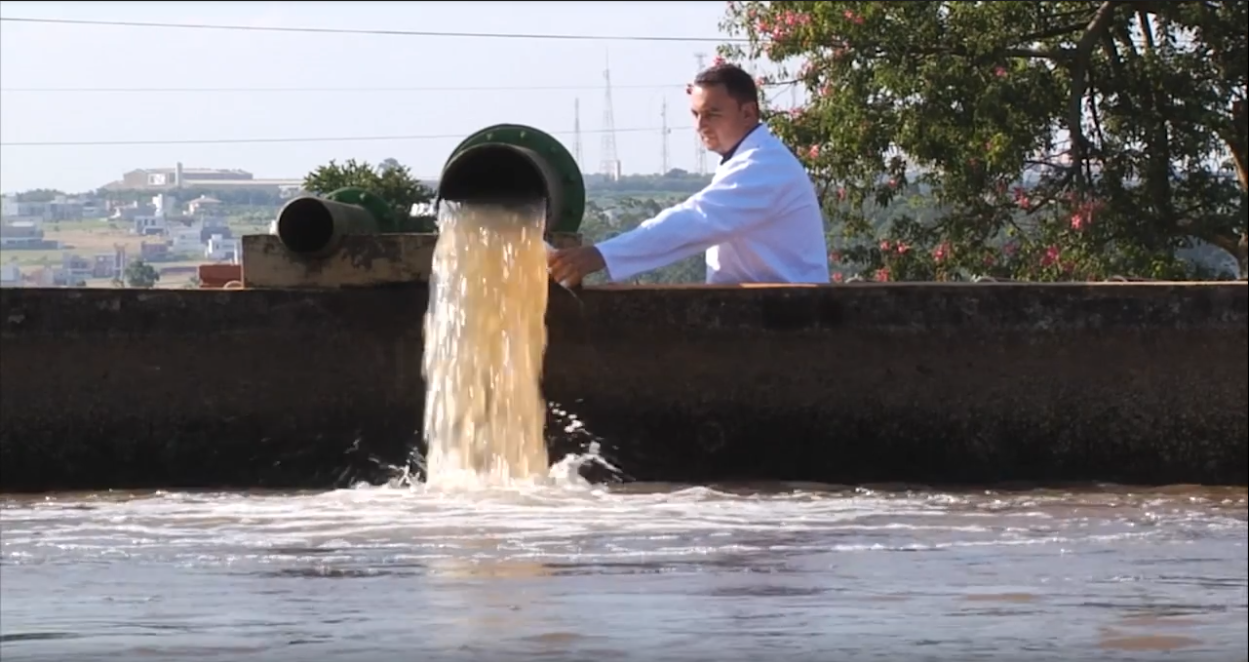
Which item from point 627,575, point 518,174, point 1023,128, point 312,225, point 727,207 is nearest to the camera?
point 627,575

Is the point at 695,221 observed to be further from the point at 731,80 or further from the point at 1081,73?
the point at 1081,73

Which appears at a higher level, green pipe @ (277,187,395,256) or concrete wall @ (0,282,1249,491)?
green pipe @ (277,187,395,256)

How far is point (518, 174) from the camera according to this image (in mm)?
10641

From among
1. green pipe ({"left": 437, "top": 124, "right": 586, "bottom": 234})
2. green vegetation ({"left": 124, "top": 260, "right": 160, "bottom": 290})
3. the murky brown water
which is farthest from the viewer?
green pipe ({"left": 437, "top": 124, "right": 586, "bottom": 234})

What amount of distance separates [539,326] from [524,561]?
211cm

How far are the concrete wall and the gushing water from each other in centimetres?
7

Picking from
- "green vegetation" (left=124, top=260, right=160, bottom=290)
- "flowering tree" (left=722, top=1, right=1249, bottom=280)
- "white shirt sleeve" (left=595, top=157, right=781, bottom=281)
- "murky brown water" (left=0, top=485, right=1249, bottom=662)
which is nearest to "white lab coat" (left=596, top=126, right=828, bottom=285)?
"white shirt sleeve" (left=595, top=157, right=781, bottom=281)

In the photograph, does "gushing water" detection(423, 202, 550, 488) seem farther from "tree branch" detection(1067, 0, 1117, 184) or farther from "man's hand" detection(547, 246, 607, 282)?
"tree branch" detection(1067, 0, 1117, 184)

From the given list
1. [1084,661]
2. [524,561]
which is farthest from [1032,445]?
[1084,661]

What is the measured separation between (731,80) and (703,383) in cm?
100

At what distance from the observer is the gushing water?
29.0ft

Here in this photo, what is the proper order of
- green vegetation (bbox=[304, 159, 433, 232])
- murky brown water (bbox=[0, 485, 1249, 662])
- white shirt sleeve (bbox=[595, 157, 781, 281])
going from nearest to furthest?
1. murky brown water (bbox=[0, 485, 1249, 662])
2. white shirt sleeve (bbox=[595, 157, 781, 281])
3. green vegetation (bbox=[304, 159, 433, 232])

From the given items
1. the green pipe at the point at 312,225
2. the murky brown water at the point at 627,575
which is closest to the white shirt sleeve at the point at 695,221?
the murky brown water at the point at 627,575

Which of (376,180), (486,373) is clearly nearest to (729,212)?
(486,373)
